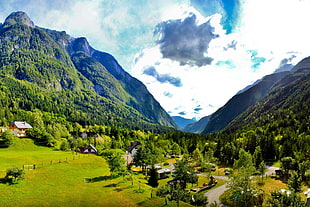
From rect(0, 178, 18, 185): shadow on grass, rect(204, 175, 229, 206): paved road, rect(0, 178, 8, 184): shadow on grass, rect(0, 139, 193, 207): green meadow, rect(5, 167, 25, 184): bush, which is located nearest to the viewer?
rect(0, 139, 193, 207): green meadow

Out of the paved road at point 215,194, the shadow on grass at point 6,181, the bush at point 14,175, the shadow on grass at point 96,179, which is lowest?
the paved road at point 215,194

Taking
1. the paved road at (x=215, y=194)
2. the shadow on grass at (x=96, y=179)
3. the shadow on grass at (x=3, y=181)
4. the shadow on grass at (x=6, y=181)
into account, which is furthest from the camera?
the paved road at (x=215, y=194)

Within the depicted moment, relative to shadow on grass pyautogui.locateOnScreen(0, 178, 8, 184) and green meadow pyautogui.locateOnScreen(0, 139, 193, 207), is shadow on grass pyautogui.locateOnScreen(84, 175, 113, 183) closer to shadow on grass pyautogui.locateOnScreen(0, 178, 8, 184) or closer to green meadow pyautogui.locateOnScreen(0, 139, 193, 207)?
green meadow pyautogui.locateOnScreen(0, 139, 193, 207)

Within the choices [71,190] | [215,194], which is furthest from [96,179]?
[215,194]

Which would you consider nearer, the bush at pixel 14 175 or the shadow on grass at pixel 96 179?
the bush at pixel 14 175

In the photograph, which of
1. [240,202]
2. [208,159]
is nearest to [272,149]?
[208,159]

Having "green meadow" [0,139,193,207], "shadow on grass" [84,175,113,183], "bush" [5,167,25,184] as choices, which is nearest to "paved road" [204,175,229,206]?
"green meadow" [0,139,193,207]

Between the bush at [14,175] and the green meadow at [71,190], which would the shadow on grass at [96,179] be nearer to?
the green meadow at [71,190]

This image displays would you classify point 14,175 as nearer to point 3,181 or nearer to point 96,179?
point 3,181

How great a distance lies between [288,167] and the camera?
72.8 meters

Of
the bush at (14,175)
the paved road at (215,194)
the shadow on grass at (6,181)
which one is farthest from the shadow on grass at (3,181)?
the paved road at (215,194)

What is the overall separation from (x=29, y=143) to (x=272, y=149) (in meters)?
140

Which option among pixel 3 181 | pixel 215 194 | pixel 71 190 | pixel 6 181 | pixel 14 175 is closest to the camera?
pixel 3 181

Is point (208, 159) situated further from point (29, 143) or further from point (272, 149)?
point (29, 143)
